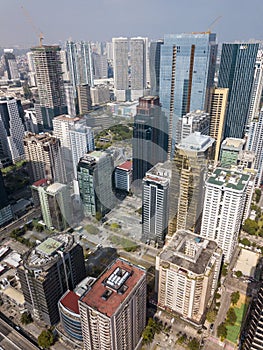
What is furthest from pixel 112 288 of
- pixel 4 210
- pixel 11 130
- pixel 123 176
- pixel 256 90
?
pixel 256 90

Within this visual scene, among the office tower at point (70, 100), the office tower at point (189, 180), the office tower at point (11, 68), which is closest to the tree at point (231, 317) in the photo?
the office tower at point (189, 180)

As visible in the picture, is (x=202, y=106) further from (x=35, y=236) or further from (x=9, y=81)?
(x=9, y=81)

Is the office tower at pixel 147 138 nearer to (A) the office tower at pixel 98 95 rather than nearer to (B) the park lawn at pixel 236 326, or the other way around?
(B) the park lawn at pixel 236 326

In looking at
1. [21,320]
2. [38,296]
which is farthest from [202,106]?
[21,320]

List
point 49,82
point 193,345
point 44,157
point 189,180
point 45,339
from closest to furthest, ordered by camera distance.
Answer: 1. point 193,345
2. point 45,339
3. point 189,180
4. point 44,157
5. point 49,82

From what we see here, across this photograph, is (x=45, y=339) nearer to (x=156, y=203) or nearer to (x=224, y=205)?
(x=156, y=203)

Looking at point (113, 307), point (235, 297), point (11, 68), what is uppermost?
point (11, 68)
